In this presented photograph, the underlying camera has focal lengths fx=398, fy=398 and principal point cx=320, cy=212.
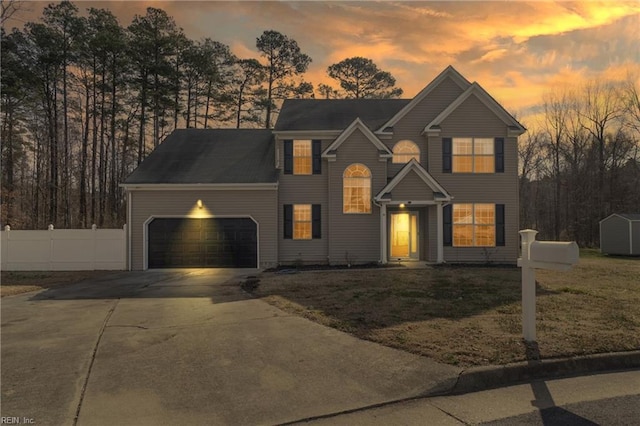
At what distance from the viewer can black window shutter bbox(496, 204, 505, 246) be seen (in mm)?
17188

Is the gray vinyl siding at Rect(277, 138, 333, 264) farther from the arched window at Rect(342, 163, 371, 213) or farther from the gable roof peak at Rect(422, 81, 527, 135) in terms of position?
the gable roof peak at Rect(422, 81, 527, 135)

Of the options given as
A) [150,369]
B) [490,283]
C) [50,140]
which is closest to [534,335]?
[150,369]

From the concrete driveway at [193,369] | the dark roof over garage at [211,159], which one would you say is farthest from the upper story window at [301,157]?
the concrete driveway at [193,369]

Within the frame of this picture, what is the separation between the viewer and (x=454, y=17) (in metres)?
12.2

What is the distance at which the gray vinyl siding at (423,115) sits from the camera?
58.6ft

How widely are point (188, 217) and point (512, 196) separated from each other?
46.4ft

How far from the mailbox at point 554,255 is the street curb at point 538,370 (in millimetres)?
1187

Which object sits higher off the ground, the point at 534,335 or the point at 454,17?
the point at 454,17

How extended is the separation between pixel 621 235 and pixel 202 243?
81.4 ft

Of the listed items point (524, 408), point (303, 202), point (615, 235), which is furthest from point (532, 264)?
point (615, 235)

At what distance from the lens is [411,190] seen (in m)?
16.6

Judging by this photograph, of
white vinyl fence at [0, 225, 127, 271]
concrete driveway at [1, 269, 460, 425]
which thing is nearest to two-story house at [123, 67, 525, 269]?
white vinyl fence at [0, 225, 127, 271]

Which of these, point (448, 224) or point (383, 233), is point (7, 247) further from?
point (448, 224)

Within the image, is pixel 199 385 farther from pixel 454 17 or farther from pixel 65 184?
pixel 65 184
